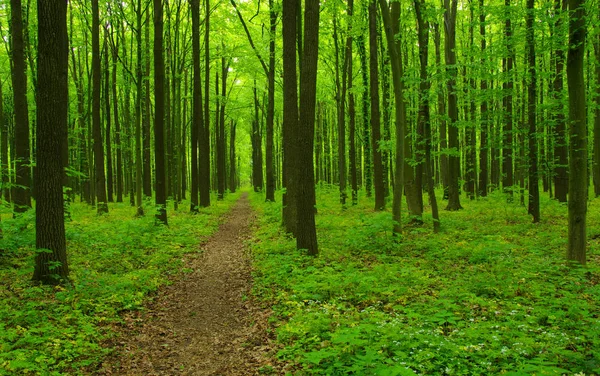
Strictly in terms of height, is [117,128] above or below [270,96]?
below

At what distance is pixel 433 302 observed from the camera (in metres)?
6.21

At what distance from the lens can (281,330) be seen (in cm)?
571

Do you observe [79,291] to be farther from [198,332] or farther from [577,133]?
[577,133]

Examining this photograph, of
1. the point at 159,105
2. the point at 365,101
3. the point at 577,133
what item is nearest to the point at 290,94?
the point at 159,105

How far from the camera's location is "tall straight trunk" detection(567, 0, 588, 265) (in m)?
7.23

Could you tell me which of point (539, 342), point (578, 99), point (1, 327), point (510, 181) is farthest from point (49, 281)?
point (510, 181)

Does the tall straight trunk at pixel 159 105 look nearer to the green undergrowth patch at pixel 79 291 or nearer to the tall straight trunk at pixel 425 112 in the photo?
the green undergrowth patch at pixel 79 291

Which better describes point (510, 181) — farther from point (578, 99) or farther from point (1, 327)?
point (1, 327)

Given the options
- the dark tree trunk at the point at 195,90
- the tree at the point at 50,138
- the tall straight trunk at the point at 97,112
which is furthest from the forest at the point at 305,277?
the dark tree trunk at the point at 195,90

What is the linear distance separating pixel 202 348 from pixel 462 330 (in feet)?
12.3

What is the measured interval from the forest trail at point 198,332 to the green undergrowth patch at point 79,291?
35 cm

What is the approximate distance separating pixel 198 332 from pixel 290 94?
785cm

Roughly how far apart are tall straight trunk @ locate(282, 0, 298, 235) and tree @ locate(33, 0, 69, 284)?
18.7 ft

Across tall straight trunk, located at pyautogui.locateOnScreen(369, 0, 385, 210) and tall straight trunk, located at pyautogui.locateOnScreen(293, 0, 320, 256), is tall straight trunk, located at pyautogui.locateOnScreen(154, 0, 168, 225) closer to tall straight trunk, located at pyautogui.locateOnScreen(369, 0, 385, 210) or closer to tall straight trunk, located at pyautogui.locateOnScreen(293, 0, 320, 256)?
tall straight trunk, located at pyautogui.locateOnScreen(293, 0, 320, 256)
